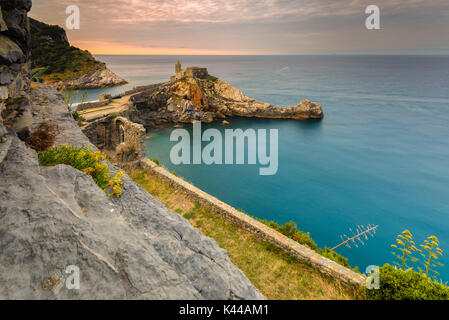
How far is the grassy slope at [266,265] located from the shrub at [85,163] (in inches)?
218

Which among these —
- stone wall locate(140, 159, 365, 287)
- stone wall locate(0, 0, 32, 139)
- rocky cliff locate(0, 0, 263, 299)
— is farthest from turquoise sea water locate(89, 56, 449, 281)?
stone wall locate(0, 0, 32, 139)

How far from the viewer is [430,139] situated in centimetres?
4116

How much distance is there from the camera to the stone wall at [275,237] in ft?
25.0

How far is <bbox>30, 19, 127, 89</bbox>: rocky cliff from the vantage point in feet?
189

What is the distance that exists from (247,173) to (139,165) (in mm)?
18069

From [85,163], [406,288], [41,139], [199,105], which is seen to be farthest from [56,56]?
[406,288]

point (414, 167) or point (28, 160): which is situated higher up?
point (28, 160)

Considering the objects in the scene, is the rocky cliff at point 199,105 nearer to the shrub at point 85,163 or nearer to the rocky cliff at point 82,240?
the shrub at point 85,163

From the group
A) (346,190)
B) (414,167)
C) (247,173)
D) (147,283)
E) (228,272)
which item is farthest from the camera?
(414,167)

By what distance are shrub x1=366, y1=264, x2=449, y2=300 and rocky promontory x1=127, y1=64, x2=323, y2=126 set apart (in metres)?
43.4

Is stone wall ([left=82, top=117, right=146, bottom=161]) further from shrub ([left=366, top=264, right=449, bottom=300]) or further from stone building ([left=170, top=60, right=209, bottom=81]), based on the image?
stone building ([left=170, top=60, right=209, bottom=81])

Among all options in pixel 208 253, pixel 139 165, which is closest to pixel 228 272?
pixel 208 253

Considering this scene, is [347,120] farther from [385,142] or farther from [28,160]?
[28,160]

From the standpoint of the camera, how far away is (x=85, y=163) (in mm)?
5402
